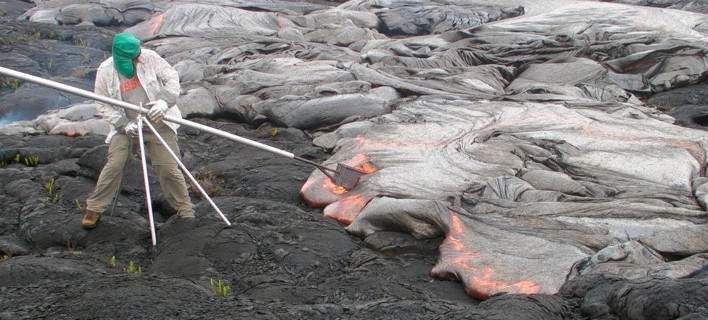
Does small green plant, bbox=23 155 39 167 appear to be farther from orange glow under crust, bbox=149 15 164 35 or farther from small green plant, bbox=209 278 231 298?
→ orange glow under crust, bbox=149 15 164 35

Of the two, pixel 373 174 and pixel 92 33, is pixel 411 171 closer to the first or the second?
pixel 373 174

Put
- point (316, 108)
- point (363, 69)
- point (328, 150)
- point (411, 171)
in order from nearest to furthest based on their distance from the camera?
point (411, 171), point (328, 150), point (316, 108), point (363, 69)

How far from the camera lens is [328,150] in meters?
11.6

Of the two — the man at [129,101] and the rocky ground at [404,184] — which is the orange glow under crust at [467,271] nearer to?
the rocky ground at [404,184]

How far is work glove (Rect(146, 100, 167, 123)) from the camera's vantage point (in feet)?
25.0

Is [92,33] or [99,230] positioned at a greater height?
[99,230]

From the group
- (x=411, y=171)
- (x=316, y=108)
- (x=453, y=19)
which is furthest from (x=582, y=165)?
(x=453, y=19)

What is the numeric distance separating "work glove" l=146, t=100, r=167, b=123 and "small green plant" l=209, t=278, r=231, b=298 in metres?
1.74

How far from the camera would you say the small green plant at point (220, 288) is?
21.5ft

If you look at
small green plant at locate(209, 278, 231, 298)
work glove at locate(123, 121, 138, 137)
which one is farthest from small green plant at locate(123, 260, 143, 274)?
work glove at locate(123, 121, 138, 137)

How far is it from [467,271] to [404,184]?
2.17m

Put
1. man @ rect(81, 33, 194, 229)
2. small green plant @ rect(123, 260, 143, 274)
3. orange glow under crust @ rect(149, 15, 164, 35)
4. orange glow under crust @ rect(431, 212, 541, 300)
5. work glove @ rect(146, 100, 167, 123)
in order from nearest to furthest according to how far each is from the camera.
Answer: orange glow under crust @ rect(431, 212, 541, 300) < small green plant @ rect(123, 260, 143, 274) < work glove @ rect(146, 100, 167, 123) < man @ rect(81, 33, 194, 229) < orange glow under crust @ rect(149, 15, 164, 35)

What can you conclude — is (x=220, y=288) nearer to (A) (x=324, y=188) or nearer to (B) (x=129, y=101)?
(B) (x=129, y=101)

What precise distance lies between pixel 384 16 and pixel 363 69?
7808 millimetres
